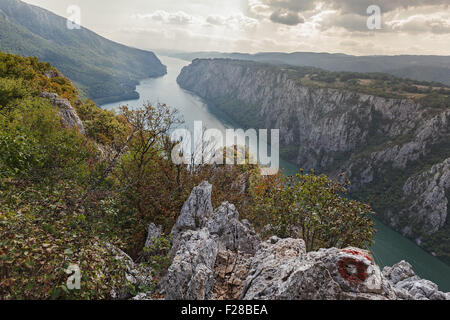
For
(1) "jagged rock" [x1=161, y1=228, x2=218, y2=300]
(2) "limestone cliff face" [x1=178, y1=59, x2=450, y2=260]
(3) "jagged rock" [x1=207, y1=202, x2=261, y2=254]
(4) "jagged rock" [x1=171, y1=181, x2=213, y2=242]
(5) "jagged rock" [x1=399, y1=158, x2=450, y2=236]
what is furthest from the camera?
(2) "limestone cliff face" [x1=178, y1=59, x2=450, y2=260]

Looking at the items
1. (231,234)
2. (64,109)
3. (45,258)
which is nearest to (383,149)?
(231,234)

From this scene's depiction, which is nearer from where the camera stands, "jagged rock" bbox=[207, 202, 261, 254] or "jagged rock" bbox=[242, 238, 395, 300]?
"jagged rock" bbox=[242, 238, 395, 300]

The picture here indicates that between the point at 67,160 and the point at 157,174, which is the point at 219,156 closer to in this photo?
the point at 157,174

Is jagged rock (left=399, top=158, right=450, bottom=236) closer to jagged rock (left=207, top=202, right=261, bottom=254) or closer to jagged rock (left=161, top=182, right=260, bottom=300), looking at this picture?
jagged rock (left=207, top=202, right=261, bottom=254)

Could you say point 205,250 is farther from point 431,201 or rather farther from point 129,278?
point 431,201

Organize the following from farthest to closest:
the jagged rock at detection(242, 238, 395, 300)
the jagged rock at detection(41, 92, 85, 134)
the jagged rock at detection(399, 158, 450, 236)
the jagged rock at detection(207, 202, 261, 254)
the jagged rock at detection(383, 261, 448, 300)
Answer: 1. the jagged rock at detection(399, 158, 450, 236)
2. the jagged rock at detection(41, 92, 85, 134)
3. the jagged rock at detection(207, 202, 261, 254)
4. the jagged rock at detection(383, 261, 448, 300)
5. the jagged rock at detection(242, 238, 395, 300)

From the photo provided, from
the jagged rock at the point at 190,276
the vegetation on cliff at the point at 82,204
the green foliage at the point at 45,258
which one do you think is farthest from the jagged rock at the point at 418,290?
the green foliage at the point at 45,258

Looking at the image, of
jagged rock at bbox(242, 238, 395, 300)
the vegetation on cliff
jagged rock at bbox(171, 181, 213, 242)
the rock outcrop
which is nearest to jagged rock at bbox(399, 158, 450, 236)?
the vegetation on cliff

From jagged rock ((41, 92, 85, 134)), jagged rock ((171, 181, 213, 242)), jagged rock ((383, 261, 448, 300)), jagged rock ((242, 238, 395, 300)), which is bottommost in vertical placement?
jagged rock ((383, 261, 448, 300))

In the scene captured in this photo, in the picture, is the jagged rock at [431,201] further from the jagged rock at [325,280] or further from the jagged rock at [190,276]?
the jagged rock at [190,276]
